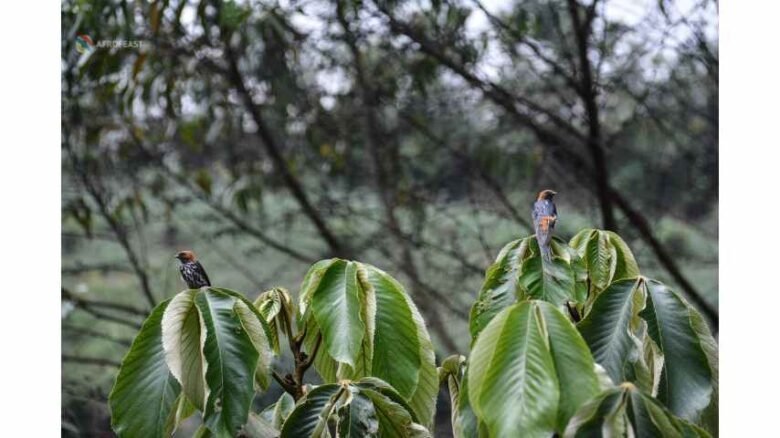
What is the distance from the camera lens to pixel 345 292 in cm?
92

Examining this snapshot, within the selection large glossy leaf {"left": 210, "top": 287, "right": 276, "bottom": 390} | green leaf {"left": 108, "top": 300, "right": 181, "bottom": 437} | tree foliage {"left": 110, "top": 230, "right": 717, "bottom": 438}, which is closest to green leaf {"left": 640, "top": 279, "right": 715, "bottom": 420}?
tree foliage {"left": 110, "top": 230, "right": 717, "bottom": 438}

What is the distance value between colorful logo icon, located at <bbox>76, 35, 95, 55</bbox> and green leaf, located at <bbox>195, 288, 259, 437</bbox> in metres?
1.16

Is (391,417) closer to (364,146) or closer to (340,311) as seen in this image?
(340,311)

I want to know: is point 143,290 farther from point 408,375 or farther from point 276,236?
point 408,375

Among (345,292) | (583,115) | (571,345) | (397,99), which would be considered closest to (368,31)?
(397,99)

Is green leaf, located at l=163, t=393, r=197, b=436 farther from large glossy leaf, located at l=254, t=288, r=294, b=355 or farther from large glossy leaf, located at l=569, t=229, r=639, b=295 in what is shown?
large glossy leaf, located at l=569, t=229, r=639, b=295

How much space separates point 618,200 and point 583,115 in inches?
7.2

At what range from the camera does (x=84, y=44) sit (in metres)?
1.87

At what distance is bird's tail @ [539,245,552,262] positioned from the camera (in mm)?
946

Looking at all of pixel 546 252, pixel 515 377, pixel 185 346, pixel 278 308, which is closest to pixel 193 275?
pixel 278 308

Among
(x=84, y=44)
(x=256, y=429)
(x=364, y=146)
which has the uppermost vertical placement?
(x=84, y=44)

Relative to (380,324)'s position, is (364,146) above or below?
above

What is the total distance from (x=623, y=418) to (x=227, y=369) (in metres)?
0.36

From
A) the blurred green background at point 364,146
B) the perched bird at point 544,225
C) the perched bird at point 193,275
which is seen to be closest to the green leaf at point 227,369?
the perched bird at point 544,225
